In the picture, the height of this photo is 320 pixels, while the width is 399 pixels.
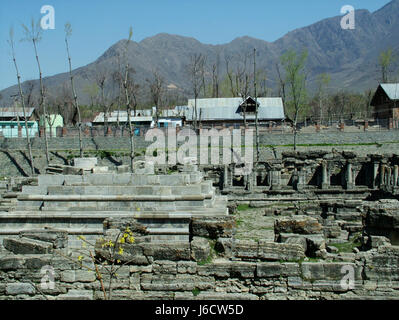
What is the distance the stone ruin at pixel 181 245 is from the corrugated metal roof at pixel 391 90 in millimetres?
33855

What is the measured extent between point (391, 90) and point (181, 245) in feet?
154

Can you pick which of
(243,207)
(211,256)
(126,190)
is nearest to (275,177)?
(243,207)

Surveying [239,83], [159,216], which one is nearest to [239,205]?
[159,216]

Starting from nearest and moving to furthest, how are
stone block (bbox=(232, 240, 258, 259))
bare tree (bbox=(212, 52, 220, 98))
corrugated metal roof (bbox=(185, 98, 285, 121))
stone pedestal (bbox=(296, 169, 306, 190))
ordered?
stone block (bbox=(232, 240, 258, 259)), stone pedestal (bbox=(296, 169, 306, 190)), corrugated metal roof (bbox=(185, 98, 285, 121)), bare tree (bbox=(212, 52, 220, 98))

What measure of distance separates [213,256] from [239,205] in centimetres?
1256

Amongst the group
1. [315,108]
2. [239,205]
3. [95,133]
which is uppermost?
[315,108]

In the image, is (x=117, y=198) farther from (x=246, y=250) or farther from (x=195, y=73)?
(x=195, y=73)

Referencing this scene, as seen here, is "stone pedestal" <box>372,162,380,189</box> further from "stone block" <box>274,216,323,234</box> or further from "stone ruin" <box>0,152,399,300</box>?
"stone block" <box>274,216,323,234</box>

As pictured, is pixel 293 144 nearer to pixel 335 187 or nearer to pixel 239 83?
pixel 335 187

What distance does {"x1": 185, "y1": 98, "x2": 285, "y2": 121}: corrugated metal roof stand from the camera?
50.9m

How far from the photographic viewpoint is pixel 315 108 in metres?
81.5

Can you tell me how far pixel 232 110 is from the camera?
169ft

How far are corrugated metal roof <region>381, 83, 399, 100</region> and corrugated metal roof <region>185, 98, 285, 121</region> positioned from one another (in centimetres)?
1207

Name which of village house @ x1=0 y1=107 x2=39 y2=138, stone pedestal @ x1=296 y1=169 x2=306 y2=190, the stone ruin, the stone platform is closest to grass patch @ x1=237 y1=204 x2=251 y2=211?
the stone ruin
